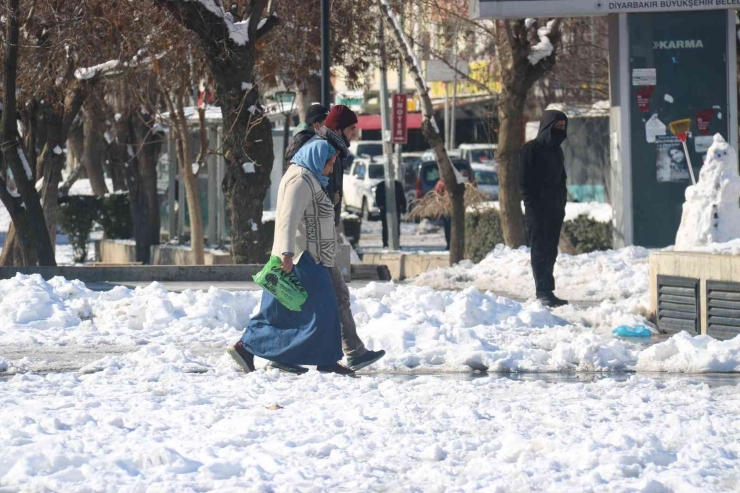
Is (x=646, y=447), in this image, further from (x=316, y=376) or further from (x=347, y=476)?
(x=316, y=376)

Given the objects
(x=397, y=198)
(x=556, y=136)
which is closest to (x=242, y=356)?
(x=556, y=136)

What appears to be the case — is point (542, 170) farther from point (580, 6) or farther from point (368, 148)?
point (368, 148)

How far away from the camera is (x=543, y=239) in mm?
12266

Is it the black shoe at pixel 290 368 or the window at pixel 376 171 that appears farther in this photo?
the window at pixel 376 171

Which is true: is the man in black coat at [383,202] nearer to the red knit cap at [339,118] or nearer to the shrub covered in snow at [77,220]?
the shrub covered in snow at [77,220]

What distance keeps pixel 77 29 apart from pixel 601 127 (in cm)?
1210

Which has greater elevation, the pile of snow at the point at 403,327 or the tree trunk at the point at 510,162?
the tree trunk at the point at 510,162

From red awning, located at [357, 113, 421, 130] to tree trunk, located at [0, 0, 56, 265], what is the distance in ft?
121

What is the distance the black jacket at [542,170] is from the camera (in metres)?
12.1

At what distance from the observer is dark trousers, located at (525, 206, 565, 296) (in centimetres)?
1224

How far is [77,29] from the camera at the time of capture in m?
17.4

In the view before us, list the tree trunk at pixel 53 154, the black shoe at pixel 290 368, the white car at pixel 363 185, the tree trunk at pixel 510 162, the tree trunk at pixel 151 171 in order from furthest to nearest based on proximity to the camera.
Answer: the white car at pixel 363 185
the tree trunk at pixel 151 171
the tree trunk at pixel 53 154
the tree trunk at pixel 510 162
the black shoe at pixel 290 368

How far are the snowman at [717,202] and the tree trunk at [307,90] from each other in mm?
9931

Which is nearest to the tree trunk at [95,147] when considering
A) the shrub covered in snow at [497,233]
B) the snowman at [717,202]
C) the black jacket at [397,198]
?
the black jacket at [397,198]
